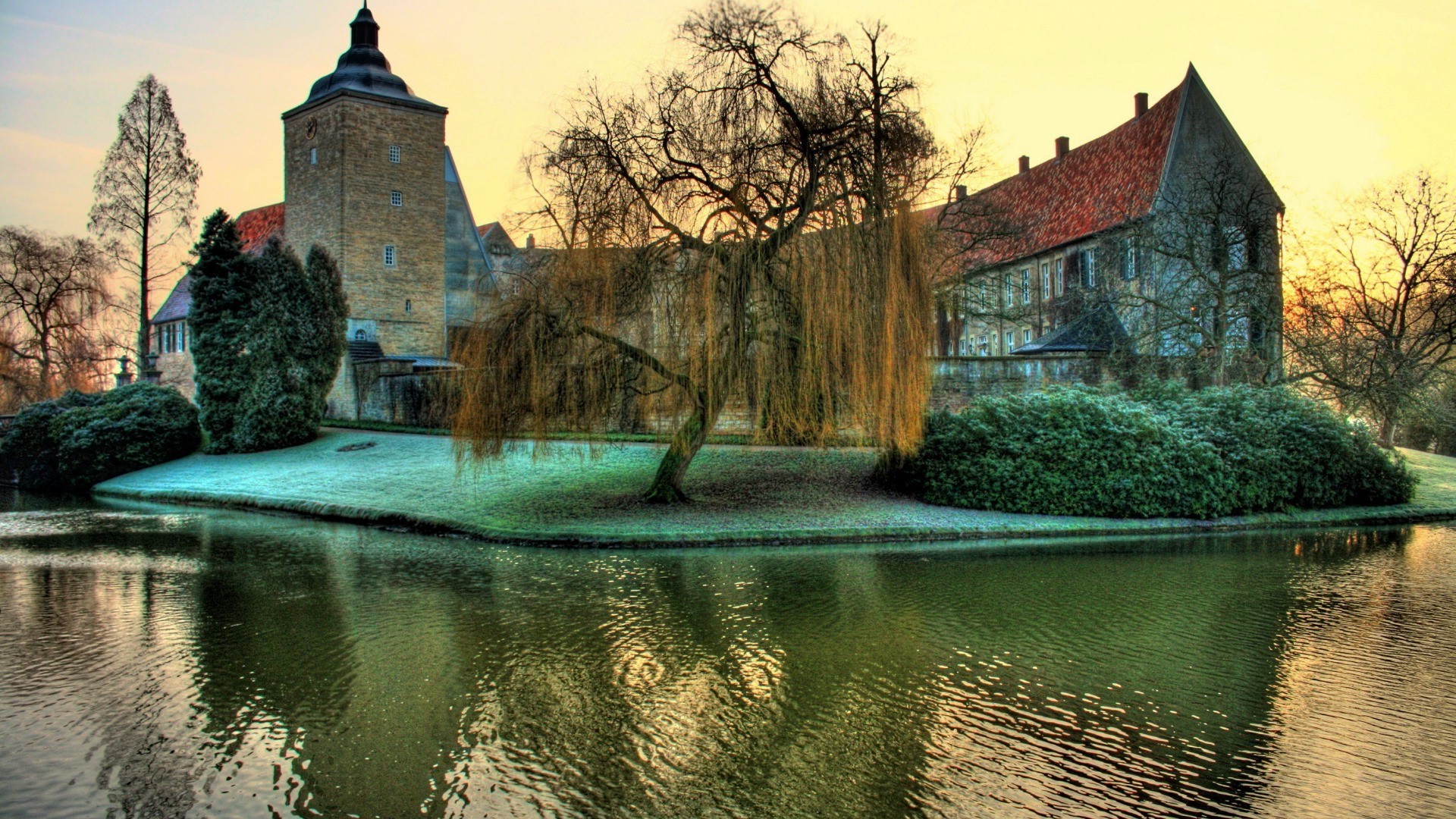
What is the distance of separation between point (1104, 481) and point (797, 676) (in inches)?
433

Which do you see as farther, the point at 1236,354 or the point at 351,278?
the point at 351,278

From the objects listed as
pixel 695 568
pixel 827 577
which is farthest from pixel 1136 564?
pixel 695 568

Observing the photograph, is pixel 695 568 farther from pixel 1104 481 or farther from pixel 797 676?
pixel 1104 481

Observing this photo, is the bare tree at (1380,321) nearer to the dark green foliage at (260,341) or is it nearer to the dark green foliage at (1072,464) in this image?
the dark green foliage at (1072,464)

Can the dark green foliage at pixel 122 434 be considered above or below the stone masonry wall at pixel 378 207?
below

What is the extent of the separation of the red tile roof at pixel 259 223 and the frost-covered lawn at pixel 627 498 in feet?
76.9

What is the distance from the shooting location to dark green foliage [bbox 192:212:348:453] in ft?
86.4

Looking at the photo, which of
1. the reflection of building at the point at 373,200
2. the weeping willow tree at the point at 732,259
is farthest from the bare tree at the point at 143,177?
the weeping willow tree at the point at 732,259

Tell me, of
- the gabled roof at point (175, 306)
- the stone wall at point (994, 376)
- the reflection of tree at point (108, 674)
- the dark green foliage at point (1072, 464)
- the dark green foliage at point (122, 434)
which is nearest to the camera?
the reflection of tree at point (108, 674)

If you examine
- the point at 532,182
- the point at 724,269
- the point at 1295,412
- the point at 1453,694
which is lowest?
the point at 1453,694

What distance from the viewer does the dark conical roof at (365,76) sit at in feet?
113

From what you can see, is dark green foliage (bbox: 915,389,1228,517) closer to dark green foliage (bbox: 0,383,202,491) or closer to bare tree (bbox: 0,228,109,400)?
dark green foliage (bbox: 0,383,202,491)

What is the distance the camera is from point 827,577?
11227 millimetres

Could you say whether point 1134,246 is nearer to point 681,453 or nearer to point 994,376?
point 994,376
